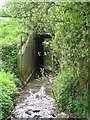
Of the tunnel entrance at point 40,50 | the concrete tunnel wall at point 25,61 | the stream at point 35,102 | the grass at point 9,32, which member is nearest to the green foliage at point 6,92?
the stream at point 35,102

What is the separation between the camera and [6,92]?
2.37m

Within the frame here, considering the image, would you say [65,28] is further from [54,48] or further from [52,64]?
[52,64]

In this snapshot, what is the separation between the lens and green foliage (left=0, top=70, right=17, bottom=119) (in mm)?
2127

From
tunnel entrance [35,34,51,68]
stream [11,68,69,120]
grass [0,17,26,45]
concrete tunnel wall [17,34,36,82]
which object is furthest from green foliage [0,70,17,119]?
grass [0,17,26,45]

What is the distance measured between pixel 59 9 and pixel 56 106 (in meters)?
0.93

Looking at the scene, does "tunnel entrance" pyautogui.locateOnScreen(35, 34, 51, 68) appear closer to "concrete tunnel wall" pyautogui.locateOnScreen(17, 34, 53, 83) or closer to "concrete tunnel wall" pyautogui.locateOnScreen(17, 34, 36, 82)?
"concrete tunnel wall" pyautogui.locateOnScreen(17, 34, 53, 83)

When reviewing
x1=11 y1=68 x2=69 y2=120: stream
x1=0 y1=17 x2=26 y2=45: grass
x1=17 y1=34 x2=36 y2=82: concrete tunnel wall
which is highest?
x1=0 y1=17 x2=26 y2=45: grass

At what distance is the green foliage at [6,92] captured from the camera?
2.13 m

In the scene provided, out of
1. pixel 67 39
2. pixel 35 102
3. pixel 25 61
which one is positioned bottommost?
pixel 35 102

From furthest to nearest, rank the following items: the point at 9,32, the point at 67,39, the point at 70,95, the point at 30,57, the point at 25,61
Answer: the point at 25,61 → the point at 9,32 → the point at 30,57 → the point at 70,95 → the point at 67,39

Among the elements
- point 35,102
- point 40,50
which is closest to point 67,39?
point 40,50

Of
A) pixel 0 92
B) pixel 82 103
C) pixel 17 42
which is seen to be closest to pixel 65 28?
pixel 82 103

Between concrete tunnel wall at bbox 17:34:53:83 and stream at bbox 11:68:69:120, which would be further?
concrete tunnel wall at bbox 17:34:53:83

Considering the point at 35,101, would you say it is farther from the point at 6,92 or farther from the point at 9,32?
the point at 9,32
